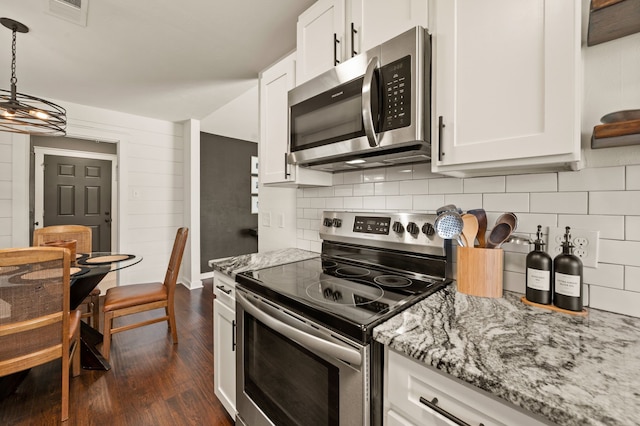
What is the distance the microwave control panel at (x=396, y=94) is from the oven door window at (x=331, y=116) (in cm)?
3

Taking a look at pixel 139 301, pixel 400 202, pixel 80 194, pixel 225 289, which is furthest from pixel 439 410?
pixel 80 194

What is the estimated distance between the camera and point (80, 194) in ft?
14.1

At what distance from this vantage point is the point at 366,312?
841mm

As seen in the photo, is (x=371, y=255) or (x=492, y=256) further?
(x=371, y=255)

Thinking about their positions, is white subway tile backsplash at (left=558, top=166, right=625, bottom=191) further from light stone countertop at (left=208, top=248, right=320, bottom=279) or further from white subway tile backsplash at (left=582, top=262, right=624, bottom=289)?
light stone countertop at (left=208, top=248, right=320, bottom=279)

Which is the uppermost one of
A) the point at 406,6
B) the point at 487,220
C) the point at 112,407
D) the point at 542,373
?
the point at 406,6

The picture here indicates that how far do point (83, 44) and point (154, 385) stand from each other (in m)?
2.55

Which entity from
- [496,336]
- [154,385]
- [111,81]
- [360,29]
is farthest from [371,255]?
[111,81]

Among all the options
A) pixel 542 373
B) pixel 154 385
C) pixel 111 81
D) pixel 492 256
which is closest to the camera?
pixel 542 373

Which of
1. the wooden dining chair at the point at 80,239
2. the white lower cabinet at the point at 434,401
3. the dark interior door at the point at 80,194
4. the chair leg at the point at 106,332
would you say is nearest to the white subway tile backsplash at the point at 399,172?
the white lower cabinet at the point at 434,401

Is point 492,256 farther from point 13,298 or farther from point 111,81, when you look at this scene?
point 111,81

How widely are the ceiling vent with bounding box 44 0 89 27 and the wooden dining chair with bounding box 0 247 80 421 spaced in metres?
1.48

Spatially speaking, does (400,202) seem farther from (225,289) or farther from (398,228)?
(225,289)

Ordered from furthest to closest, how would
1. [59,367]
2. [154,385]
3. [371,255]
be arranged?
[59,367] → [154,385] → [371,255]
